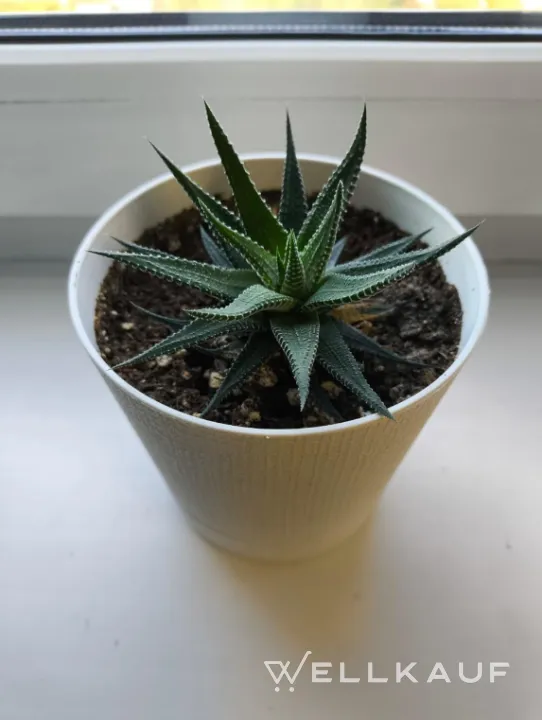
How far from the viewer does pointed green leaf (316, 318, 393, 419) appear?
54 cm

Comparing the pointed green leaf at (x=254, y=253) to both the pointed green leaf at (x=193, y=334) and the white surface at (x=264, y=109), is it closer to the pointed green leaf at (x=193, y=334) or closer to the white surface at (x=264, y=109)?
the pointed green leaf at (x=193, y=334)

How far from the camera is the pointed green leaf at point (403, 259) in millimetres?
571

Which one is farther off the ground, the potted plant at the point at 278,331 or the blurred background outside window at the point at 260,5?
the blurred background outside window at the point at 260,5

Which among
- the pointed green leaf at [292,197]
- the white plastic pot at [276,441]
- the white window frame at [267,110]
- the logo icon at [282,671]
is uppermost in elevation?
the white window frame at [267,110]

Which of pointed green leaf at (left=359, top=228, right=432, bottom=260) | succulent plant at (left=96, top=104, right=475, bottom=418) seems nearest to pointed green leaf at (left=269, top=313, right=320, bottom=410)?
succulent plant at (left=96, top=104, right=475, bottom=418)

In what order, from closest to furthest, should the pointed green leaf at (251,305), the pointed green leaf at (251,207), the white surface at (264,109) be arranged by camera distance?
the pointed green leaf at (251,305)
the pointed green leaf at (251,207)
the white surface at (264,109)

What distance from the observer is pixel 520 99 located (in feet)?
2.75

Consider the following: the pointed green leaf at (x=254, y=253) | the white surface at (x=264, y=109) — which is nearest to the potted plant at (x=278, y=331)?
the pointed green leaf at (x=254, y=253)

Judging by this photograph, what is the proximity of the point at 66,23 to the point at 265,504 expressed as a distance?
612 millimetres

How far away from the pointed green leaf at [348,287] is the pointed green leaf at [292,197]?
0.32 ft

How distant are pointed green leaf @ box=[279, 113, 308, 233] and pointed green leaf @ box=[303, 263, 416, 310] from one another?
98 millimetres

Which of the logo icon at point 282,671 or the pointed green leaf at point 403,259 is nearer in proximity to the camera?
the pointed green leaf at point 403,259

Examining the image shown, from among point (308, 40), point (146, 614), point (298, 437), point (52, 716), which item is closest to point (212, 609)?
point (146, 614)

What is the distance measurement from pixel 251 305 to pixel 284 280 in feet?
0.19
